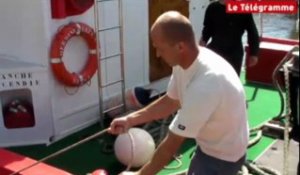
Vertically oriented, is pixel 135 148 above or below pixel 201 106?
below

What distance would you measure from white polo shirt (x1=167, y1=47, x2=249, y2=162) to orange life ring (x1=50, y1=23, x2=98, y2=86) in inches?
105

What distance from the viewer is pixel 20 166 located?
341cm

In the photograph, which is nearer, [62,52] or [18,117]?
[62,52]

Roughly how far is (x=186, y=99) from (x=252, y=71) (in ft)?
17.2

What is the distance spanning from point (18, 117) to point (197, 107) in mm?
3385

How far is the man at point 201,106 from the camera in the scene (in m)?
2.10

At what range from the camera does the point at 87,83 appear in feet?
17.9

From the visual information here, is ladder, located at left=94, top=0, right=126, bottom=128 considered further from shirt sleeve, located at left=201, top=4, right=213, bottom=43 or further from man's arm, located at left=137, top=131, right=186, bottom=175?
man's arm, located at left=137, top=131, right=186, bottom=175

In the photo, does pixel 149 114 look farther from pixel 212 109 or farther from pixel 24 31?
pixel 24 31

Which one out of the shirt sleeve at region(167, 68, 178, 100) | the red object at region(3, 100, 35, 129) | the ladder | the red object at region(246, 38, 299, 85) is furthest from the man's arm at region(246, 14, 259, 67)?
the shirt sleeve at region(167, 68, 178, 100)


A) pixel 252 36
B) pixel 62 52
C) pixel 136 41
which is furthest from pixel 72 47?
pixel 252 36

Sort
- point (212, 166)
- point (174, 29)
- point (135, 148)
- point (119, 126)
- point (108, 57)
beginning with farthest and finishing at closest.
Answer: point (108, 57), point (135, 148), point (119, 126), point (212, 166), point (174, 29)

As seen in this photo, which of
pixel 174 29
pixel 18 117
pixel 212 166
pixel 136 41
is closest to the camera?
pixel 174 29

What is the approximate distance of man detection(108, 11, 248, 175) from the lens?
6.89 ft
